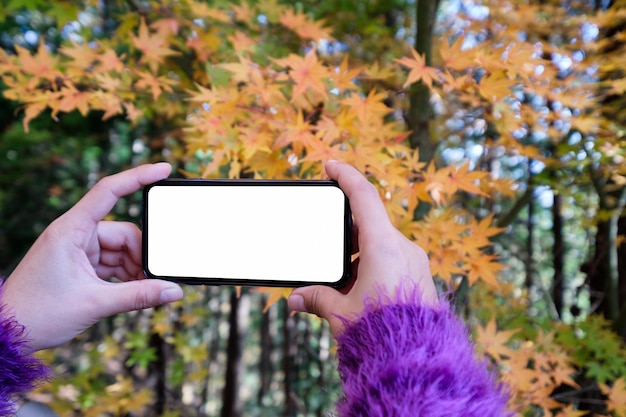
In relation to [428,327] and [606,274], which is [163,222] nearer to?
[428,327]

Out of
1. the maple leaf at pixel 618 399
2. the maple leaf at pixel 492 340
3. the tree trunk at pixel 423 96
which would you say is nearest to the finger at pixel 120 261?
the tree trunk at pixel 423 96

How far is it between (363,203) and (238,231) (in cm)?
29

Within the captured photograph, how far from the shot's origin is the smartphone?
899 millimetres

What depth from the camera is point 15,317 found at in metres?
0.84

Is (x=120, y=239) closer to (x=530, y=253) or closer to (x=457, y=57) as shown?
(x=457, y=57)

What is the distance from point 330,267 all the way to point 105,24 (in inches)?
169

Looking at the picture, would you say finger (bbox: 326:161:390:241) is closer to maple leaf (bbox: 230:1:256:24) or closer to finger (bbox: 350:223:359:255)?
finger (bbox: 350:223:359:255)

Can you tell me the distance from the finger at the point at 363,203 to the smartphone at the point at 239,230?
0.05 m

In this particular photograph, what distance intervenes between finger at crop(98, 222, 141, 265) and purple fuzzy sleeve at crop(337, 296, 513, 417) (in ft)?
2.02

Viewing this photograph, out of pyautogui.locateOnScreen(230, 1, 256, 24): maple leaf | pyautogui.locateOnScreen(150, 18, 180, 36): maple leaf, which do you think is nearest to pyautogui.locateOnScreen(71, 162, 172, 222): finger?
pyautogui.locateOnScreen(150, 18, 180, 36): maple leaf

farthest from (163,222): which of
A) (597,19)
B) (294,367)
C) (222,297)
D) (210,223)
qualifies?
(222,297)

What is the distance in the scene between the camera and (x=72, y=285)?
0.88 meters

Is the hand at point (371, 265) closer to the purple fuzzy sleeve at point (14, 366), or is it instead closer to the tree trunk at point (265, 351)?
the purple fuzzy sleeve at point (14, 366)

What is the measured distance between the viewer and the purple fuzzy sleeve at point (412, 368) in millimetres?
592
